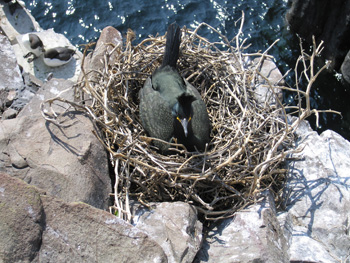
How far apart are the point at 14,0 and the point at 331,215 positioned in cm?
601

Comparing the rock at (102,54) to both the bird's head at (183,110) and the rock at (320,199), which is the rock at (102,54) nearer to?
the bird's head at (183,110)

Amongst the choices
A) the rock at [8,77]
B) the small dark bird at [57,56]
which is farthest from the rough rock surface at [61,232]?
the small dark bird at [57,56]

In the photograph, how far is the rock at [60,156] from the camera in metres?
3.56

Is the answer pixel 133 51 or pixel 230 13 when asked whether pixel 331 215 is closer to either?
pixel 133 51

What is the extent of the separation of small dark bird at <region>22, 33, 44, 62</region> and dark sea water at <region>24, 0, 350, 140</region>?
1.10 meters

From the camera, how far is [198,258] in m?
3.56

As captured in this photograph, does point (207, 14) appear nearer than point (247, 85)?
No

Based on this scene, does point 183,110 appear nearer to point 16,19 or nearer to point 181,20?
point 181,20

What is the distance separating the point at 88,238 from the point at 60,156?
107 centimetres

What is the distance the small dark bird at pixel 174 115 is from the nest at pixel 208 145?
0.14 m

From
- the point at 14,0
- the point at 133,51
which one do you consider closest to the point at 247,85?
the point at 133,51

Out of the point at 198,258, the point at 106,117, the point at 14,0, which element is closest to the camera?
the point at 198,258

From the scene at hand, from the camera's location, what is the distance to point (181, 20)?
7531mm

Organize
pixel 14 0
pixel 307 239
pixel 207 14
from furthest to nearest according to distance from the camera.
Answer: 1. pixel 207 14
2. pixel 14 0
3. pixel 307 239
